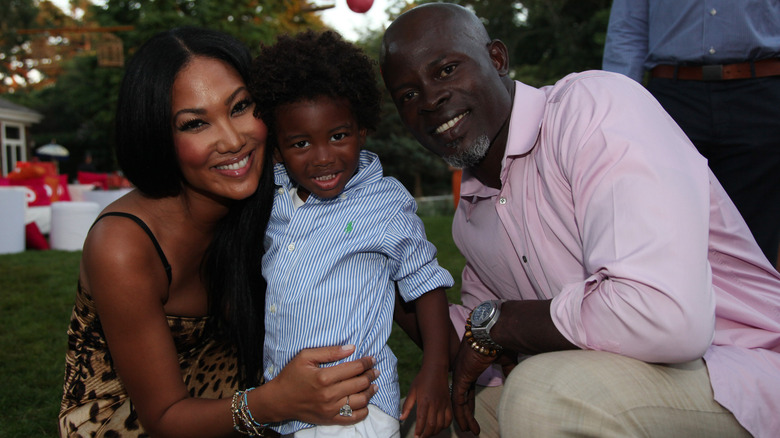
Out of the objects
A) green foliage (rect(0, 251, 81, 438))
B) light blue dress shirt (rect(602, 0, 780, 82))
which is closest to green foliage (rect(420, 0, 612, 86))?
green foliage (rect(0, 251, 81, 438))

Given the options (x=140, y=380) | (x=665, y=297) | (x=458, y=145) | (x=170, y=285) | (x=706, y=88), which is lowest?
(x=140, y=380)

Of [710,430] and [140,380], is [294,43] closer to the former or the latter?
[140,380]

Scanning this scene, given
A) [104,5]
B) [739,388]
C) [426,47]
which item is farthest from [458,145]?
[104,5]

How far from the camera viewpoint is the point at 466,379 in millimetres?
2152

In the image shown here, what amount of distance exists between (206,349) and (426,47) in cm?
167

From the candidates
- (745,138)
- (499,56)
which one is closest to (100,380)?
(499,56)

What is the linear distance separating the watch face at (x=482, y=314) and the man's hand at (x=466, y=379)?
0.13 m

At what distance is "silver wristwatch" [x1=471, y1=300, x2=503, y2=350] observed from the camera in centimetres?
197

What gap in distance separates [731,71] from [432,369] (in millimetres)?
2249

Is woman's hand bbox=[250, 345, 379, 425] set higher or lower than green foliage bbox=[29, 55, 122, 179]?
higher

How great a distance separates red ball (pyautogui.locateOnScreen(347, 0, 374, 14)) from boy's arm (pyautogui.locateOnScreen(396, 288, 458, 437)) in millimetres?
2643

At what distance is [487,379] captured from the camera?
2.65 m

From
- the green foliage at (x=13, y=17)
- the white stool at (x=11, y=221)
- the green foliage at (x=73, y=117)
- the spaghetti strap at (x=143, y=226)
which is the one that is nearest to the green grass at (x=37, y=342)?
the white stool at (x=11, y=221)

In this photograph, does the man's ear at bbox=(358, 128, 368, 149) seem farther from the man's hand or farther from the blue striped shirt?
the man's hand
